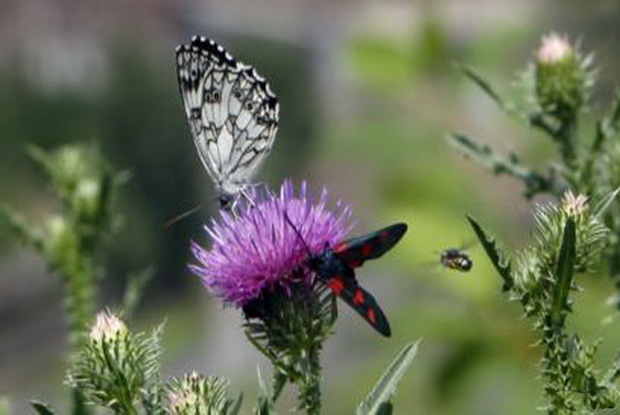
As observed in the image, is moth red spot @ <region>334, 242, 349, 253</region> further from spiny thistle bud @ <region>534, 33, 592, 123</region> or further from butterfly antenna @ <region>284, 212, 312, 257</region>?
spiny thistle bud @ <region>534, 33, 592, 123</region>

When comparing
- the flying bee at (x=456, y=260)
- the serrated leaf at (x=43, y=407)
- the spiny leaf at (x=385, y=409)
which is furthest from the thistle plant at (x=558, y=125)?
the serrated leaf at (x=43, y=407)

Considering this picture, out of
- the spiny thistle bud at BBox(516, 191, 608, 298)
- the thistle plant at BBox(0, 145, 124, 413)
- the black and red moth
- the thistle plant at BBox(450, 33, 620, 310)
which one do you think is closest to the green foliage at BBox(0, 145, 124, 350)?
the thistle plant at BBox(0, 145, 124, 413)

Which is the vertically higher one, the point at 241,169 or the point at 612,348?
the point at 241,169

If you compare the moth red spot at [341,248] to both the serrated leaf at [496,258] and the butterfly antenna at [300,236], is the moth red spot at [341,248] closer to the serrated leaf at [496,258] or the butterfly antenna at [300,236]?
the butterfly antenna at [300,236]

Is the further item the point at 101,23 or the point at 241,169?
the point at 101,23

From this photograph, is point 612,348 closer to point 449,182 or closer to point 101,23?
point 449,182

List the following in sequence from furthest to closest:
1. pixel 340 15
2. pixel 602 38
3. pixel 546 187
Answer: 1. pixel 340 15
2. pixel 602 38
3. pixel 546 187

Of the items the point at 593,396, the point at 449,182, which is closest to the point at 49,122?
the point at 449,182

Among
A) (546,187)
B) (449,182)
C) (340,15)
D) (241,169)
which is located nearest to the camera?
(241,169)
